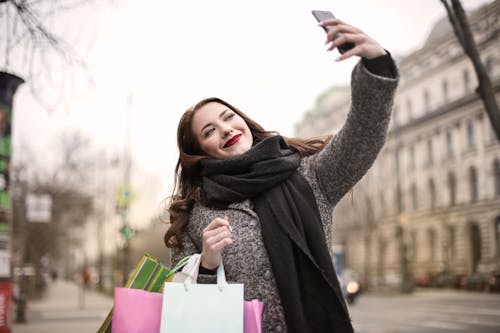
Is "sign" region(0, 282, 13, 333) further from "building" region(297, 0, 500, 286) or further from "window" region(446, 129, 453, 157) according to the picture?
"window" region(446, 129, 453, 157)

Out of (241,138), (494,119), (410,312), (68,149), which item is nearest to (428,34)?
(68,149)

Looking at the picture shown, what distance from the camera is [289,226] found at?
2156 millimetres

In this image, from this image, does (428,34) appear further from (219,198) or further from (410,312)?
(219,198)

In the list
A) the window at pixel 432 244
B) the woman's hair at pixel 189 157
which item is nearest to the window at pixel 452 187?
the window at pixel 432 244

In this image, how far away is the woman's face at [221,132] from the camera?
2.44 m

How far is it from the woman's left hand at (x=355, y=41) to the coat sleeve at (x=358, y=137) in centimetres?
6

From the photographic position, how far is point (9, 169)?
7793 mm

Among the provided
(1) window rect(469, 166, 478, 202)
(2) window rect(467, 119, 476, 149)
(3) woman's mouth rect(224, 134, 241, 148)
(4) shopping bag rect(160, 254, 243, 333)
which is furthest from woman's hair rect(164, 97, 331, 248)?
(2) window rect(467, 119, 476, 149)

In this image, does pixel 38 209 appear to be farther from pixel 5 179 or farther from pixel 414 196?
pixel 414 196

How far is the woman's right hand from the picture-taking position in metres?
2.07

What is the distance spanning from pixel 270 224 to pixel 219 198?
251 millimetres

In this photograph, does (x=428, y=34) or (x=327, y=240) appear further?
(x=428, y=34)

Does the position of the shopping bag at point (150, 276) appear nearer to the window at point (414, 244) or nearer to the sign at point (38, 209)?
the sign at point (38, 209)

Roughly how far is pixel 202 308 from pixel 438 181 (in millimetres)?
47021
